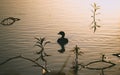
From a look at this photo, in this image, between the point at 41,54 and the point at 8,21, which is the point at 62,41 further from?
the point at 8,21

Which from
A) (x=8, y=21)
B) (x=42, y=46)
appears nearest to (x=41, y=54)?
(x=42, y=46)

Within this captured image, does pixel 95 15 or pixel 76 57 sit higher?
pixel 95 15

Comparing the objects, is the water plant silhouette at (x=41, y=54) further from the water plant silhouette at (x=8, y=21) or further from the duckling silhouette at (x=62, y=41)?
the water plant silhouette at (x=8, y=21)

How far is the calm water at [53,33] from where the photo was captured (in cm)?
79

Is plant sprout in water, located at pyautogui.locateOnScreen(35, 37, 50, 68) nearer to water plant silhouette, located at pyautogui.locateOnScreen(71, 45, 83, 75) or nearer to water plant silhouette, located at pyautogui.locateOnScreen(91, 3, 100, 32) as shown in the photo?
water plant silhouette, located at pyautogui.locateOnScreen(71, 45, 83, 75)

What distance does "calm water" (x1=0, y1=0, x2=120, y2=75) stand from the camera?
30.9 inches

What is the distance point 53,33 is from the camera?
3.07ft

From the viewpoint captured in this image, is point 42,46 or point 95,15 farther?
point 95,15

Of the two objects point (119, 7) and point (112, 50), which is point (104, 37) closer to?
point (112, 50)

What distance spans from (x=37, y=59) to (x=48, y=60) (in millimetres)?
34

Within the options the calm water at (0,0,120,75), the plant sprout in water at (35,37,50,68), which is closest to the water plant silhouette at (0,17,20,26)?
the calm water at (0,0,120,75)

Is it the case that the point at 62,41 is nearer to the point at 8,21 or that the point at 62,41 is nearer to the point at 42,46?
the point at 42,46

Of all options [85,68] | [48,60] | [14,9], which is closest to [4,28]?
[14,9]

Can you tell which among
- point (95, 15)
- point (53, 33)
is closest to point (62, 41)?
point (53, 33)
